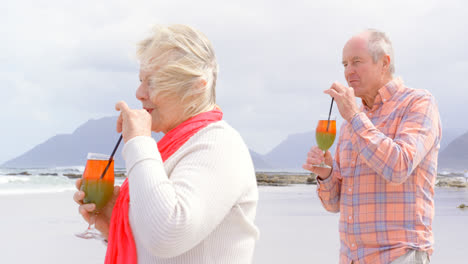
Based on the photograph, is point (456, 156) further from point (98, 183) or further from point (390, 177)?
point (98, 183)

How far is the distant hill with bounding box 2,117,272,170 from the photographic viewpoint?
2405 inches

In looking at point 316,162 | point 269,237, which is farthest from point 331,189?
point 269,237

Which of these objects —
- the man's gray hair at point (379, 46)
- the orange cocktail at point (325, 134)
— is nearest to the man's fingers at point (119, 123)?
the man's gray hair at point (379, 46)

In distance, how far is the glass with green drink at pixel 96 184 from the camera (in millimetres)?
1604

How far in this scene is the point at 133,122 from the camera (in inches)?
54.1

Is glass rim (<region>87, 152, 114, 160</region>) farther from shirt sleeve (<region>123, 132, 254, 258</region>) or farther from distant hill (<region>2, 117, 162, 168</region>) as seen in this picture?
distant hill (<region>2, 117, 162, 168</region>)

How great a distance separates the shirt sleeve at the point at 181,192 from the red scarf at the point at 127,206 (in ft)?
0.21

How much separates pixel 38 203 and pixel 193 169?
1119cm

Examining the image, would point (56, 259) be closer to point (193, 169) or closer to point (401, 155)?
point (401, 155)

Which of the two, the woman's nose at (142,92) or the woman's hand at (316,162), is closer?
the woman's nose at (142,92)

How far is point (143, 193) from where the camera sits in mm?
1242

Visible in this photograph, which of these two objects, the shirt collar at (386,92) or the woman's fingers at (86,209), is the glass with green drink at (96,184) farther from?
the shirt collar at (386,92)

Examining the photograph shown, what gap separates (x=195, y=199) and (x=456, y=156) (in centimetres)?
4869

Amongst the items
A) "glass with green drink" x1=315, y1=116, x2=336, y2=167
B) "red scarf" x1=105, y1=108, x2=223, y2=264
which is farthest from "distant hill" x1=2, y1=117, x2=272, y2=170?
"red scarf" x1=105, y1=108, x2=223, y2=264
